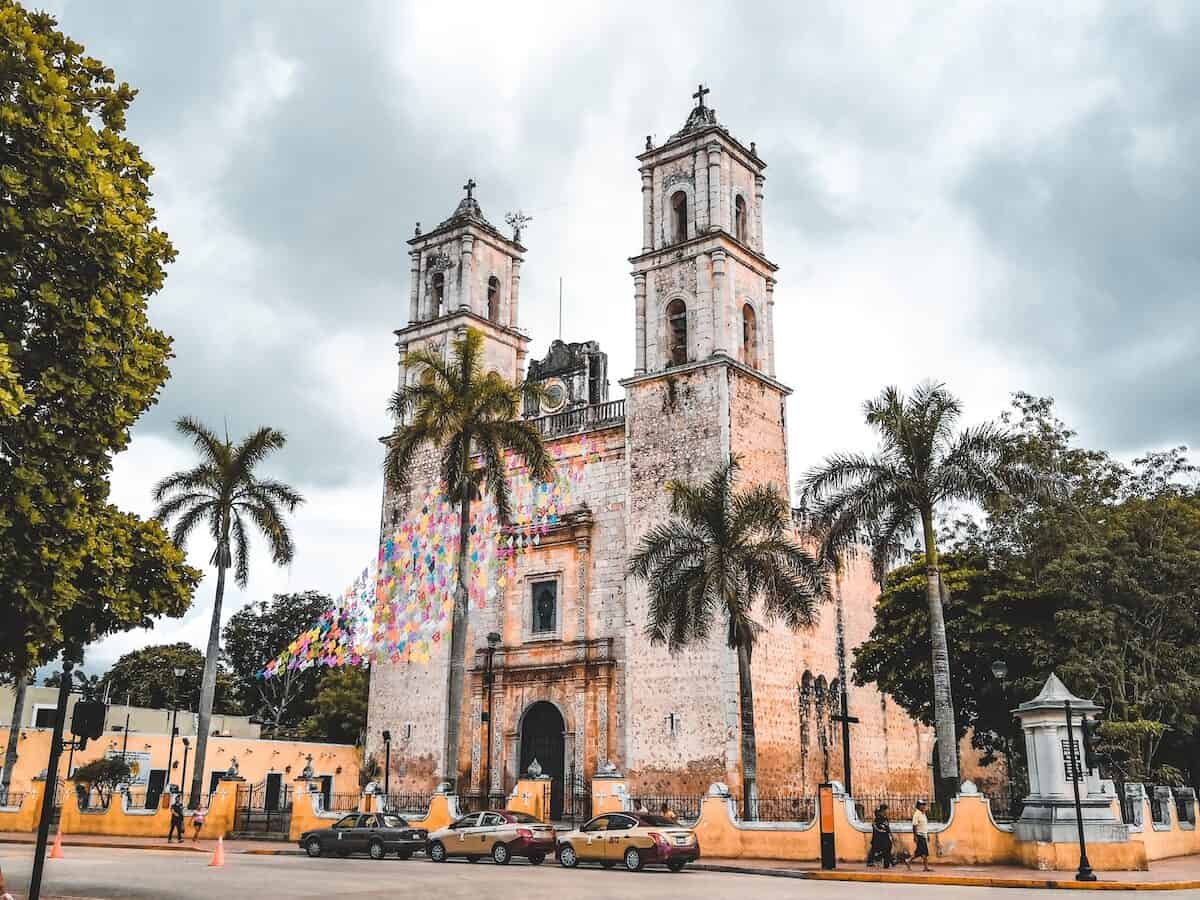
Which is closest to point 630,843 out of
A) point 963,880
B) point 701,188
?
point 963,880

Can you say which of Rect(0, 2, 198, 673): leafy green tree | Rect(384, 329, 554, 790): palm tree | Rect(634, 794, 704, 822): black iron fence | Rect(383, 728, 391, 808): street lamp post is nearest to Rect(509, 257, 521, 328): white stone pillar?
Rect(384, 329, 554, 790): palm tree

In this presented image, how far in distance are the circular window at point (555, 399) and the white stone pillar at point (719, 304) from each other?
6690mm

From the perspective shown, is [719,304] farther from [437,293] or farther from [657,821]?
[657,821]

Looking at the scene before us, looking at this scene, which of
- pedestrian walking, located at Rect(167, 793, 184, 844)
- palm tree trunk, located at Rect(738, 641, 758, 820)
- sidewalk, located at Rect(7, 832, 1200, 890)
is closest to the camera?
sidewalk, located at Rect(7, 832, 1200, 890)

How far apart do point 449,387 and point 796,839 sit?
1259 cm

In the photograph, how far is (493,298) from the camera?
36.8m

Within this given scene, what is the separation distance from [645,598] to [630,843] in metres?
10.4

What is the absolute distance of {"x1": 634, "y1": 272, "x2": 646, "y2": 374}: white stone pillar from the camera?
30234mm

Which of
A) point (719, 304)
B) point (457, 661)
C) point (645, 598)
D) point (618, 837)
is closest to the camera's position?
point (618, 837)

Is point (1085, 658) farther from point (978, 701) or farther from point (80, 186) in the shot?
point (80, 186)

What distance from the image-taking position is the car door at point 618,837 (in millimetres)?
18016

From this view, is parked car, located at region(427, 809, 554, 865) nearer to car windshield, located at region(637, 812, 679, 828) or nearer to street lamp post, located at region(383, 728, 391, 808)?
car windshield, located at region(637, 812, 679, 828)

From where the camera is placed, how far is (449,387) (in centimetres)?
2545

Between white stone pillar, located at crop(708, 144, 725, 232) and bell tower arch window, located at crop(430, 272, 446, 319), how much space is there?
406 inches
